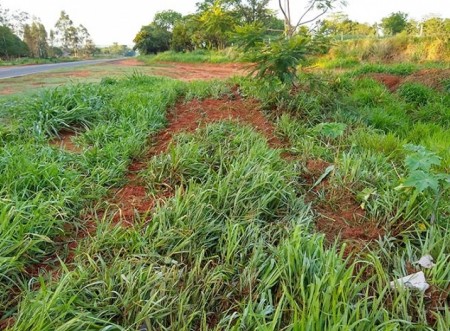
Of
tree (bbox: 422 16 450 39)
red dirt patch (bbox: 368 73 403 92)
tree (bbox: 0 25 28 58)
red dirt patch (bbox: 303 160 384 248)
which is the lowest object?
red dirt patch (bbox: 303 160 384 248)

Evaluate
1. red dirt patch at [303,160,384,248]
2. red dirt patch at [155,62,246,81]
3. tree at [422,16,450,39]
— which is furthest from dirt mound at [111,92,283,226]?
tree at [422,16,450,39]

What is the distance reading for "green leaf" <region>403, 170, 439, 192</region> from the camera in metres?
1.69

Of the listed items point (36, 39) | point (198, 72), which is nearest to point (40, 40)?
point (36, 39)

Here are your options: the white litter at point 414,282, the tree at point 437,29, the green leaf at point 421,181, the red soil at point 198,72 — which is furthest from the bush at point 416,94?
the tree at point 437,29

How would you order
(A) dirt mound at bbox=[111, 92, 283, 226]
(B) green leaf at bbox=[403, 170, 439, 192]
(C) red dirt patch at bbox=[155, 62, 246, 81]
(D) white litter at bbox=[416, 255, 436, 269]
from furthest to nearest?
1. (C) red dirt patch at bbox=[155, 62, 246, 81]
2. (A) dirt mound at bbox=[111, 92, 283, 226]
3. (B) green leaf at bbox=[403, 170, 439, 192]
4. (D) white litter at bbox=[416, 255, 436, 269]

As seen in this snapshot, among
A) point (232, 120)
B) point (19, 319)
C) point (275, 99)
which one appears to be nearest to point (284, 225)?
point (19, 319)

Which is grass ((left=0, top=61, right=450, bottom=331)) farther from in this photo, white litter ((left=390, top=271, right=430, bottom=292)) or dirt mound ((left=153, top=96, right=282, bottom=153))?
dirt mound ((left=153, top=96, right=282, bottom=153))

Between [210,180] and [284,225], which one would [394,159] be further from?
[210,180]

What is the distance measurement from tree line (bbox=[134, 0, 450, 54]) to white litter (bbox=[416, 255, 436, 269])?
12.0 feet

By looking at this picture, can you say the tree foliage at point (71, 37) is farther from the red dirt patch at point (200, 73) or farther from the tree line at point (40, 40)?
the red dirt patch at point (200, 73)

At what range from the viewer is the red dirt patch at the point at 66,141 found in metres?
2.89

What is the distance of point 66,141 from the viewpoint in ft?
10.2

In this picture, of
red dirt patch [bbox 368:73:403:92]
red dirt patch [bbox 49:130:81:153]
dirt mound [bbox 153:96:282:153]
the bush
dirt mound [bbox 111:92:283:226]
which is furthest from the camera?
red dirt patch [bbox 368:73:403:92]

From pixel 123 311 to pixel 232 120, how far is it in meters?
2.67
